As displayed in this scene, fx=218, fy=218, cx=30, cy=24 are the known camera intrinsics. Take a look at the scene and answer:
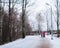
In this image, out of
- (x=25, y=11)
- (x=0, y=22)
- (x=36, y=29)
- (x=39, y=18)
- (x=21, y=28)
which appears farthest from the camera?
(x=36, y=29)

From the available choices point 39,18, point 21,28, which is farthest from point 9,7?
point 39,18

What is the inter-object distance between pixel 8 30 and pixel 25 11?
15174 mm

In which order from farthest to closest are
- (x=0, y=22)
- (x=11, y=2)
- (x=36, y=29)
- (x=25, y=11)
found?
1. (x=36, y=29)
2. (x=25, y=11)
3. (x=11, y=2)
4. (x=0, y=22)

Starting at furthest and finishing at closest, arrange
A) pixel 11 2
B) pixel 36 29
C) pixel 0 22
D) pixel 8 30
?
pixel 36 29
pixel 11 2
pixel 8 30
pixel 0 22

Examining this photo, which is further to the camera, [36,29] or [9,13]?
[36,29]

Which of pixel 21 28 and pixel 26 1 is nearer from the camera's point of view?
pixel 26 1

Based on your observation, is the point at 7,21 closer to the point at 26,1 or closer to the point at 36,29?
the point at 26,1

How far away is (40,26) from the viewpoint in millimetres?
104875

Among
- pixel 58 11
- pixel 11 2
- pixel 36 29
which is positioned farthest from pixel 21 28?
pixel 36 29

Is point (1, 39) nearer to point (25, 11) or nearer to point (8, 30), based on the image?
point (8, 30)

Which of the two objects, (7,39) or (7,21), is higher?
(7,21)

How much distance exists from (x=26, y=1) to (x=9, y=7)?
45.0 ft

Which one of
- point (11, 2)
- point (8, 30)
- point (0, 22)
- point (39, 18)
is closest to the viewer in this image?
point (0, 22)

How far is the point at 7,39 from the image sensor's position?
105 feet
